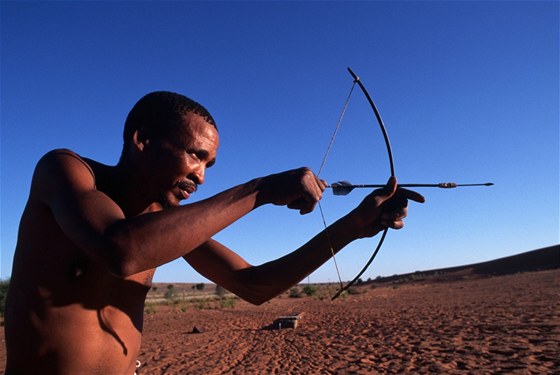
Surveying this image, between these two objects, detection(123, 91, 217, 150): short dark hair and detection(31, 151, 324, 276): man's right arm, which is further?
detection(123, 91, 217, 150): short dark hair

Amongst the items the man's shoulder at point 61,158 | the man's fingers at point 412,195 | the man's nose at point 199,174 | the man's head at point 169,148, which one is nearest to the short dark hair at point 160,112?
the man's head at point 169,148

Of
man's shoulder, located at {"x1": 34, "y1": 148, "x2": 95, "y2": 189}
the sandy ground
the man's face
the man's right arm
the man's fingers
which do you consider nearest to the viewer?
the man's right arm

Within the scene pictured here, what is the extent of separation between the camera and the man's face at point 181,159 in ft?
5.66

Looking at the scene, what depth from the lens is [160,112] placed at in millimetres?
1800

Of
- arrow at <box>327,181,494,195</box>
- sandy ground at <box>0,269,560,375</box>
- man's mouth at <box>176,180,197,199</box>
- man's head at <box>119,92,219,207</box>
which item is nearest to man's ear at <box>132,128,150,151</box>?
man's head at <box>119,92,219,207</box>

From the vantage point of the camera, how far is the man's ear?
1775 mm

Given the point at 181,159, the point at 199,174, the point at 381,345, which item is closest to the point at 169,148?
the point at 181,159

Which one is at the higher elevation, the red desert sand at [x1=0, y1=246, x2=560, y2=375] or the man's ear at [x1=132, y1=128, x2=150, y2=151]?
the man's ear at [x1=132, y1=128, x2=150, y2=151]

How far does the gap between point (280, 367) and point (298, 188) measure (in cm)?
857

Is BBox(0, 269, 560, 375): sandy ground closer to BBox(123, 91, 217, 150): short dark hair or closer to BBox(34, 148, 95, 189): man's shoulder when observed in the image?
BBox(123, 91, 217, 150): short dark hair

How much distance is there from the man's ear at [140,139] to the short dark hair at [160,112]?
0.9 inches

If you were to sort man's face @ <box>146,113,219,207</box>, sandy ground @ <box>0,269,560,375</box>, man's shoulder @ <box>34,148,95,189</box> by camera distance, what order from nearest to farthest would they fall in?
man's shoulder @ <box>34,148,95,189</box>
man's face @ <box>146,113,219,207</box>
sandy ground @ <box>0,269,560,375</box>

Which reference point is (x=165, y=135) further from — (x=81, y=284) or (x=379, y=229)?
(x=379, y=229)

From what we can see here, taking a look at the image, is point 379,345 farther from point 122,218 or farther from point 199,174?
point 122,218
